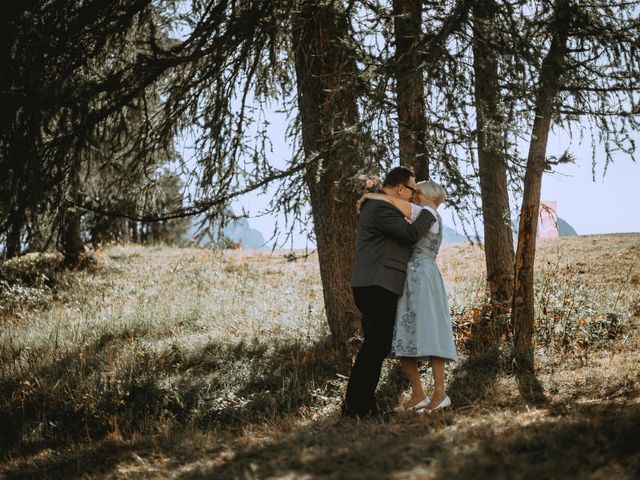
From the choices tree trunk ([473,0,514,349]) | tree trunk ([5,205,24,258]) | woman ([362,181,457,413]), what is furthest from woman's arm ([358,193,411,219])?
tree trunk ([5,205,24,258])

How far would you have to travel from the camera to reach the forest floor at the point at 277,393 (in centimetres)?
376

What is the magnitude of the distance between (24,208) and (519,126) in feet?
17.4

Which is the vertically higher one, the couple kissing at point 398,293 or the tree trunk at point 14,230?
the tree trunk at point 14,230

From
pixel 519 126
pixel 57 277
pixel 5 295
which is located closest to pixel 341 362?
pixel 519 126

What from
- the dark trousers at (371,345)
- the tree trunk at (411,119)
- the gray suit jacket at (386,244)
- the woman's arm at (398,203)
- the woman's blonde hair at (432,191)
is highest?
the tree trunk at (411,119)

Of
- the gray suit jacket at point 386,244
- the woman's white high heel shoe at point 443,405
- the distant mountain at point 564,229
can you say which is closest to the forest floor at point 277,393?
the woman's white high heel shoe at point 443,405

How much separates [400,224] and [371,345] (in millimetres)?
1109

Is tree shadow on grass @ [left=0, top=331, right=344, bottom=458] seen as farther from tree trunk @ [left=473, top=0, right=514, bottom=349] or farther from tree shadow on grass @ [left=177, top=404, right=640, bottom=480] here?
tree trunk @ [left=473, top=0, right=514, bottom=349]

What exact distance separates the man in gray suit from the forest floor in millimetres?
337

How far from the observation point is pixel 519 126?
19.8 ft

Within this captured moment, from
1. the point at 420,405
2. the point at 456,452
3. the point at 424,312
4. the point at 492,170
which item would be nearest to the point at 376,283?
the point at 424,312

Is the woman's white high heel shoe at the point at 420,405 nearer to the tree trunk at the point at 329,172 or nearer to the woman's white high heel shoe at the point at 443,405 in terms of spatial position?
the woman's white high heel shoe at the point at 443,405

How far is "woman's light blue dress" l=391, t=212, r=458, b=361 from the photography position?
5.26 metres

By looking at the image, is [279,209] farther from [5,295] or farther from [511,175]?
[5,295]
